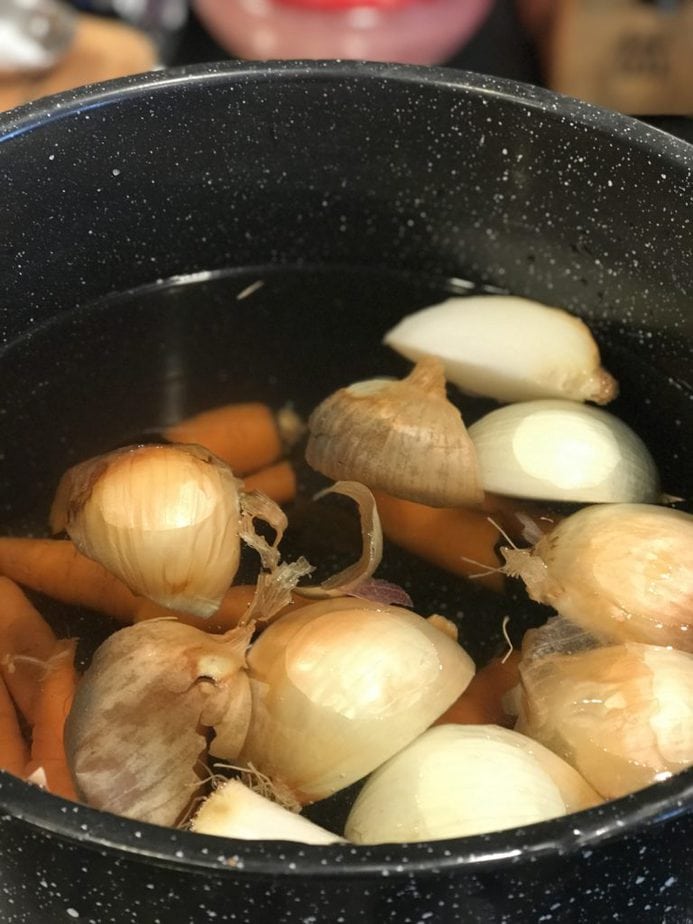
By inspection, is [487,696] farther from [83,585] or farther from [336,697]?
[83,585]

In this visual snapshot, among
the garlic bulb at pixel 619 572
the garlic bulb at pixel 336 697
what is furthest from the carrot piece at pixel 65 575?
the garlic bulb at pixel 619 572

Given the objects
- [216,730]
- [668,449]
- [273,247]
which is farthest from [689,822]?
[273,247]

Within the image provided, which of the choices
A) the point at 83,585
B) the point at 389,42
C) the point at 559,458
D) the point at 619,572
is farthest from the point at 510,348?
the point at 389,42

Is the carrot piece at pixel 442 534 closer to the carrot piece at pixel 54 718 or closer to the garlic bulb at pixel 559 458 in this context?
the garlic bulb at pixel 559 458

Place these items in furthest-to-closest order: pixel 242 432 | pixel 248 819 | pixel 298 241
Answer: pixel 298 241 → pixel 242 432 → pixel 248 819

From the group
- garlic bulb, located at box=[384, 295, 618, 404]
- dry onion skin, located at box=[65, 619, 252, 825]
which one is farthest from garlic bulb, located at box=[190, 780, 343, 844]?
garlic bulb, located at box=[384, 295, 618, 404]

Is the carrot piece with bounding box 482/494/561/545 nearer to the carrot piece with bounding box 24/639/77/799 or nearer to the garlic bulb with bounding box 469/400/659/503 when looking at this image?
the garlic bulb with bounding box 469/400/659/503
